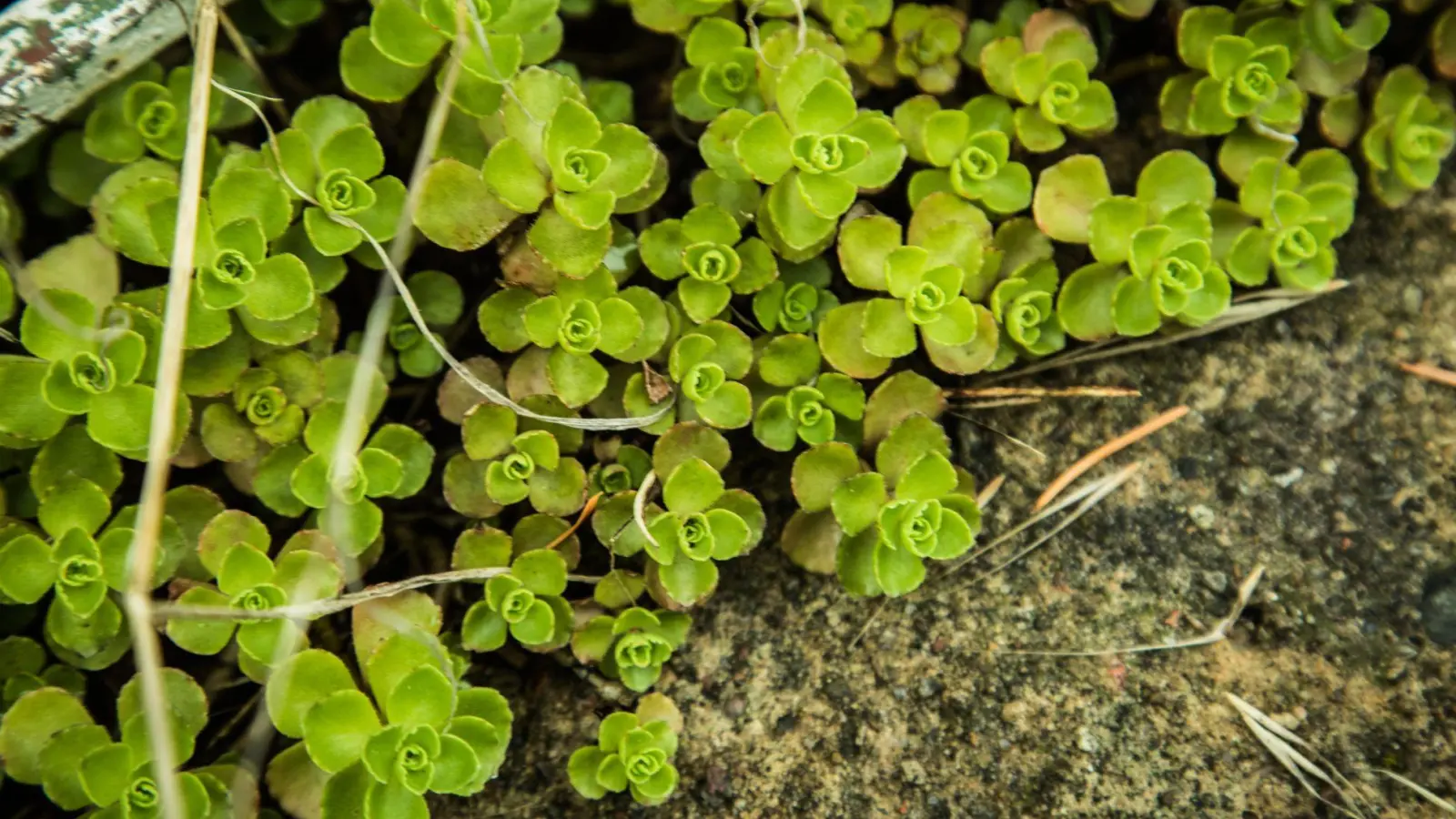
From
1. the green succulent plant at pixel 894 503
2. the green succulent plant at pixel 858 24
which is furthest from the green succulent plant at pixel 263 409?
the green succulent plant at pixel 858 24

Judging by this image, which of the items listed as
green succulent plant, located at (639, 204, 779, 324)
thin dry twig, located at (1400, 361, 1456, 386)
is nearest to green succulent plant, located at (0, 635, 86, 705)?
green succulent plant, located at (639, 204, 779, 324)

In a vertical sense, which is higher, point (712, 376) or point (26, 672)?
point (712, 376)

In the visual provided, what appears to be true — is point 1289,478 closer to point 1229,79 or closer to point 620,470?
point 1229,79

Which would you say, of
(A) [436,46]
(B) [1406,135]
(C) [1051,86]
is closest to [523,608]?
(A) [436,46]

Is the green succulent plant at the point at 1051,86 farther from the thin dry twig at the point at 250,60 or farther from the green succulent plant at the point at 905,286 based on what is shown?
the thin dry twig at the point at 250,60

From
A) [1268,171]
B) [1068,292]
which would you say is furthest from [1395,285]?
[1068,292]

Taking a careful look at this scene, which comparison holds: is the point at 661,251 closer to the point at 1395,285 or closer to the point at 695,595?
the point at 695,595
